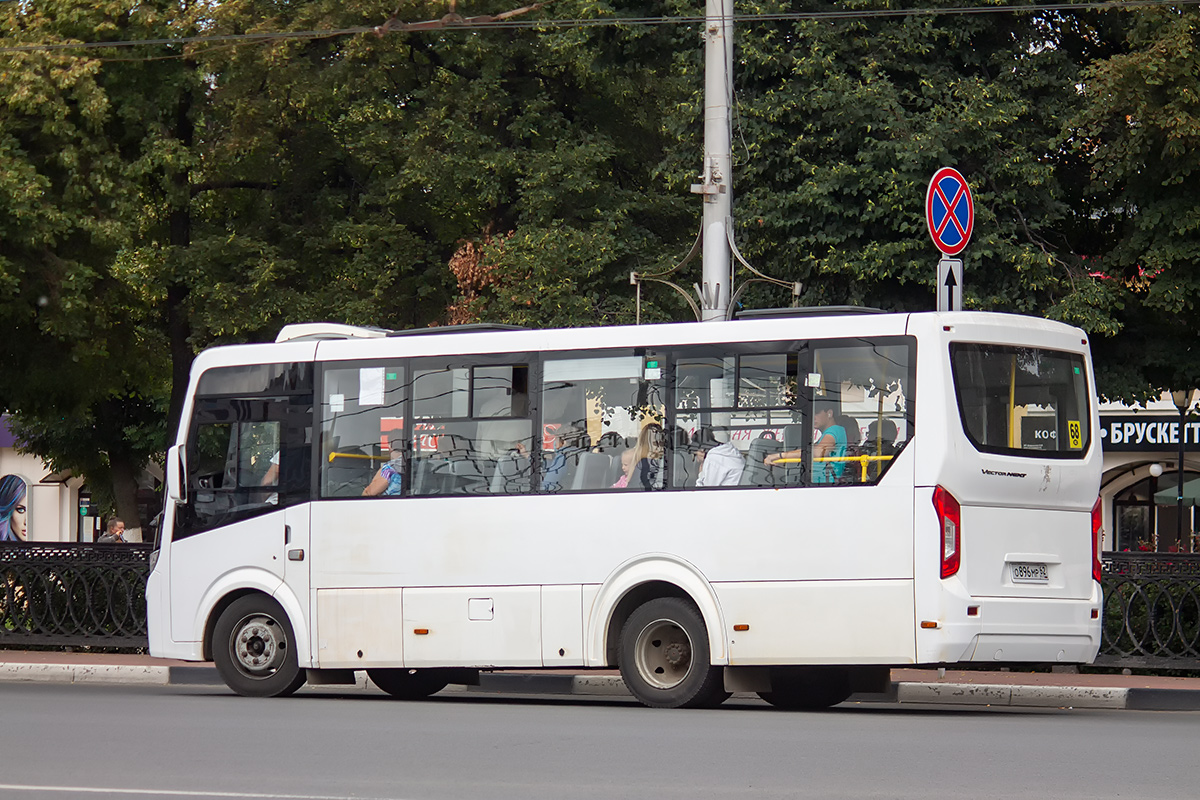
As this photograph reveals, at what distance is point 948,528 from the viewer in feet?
40.3

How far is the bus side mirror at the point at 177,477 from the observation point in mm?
15250

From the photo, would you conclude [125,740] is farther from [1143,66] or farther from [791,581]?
[1143,66]

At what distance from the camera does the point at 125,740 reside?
10523 millimetres

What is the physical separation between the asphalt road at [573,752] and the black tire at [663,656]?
27cm

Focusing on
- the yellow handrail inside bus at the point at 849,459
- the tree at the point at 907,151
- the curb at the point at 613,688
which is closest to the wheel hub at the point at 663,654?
the yellow handrail inside bus at the point at 849,459

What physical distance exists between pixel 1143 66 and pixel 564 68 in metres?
10.2

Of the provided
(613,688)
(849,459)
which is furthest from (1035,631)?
(613,688)

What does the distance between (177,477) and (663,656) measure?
15.1ft

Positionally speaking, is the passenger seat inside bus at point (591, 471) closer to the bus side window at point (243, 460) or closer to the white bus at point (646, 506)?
the white bus at point (646, 506)

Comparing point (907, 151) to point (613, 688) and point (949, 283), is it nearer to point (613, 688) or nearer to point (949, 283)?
point (949, 283)

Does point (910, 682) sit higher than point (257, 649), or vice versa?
point (257, 649)

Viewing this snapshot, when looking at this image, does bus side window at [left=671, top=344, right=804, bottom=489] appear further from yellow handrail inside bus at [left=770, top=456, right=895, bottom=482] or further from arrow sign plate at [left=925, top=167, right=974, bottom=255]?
arrow sign plate at [left=925, top=167, right=974, bottom=255]

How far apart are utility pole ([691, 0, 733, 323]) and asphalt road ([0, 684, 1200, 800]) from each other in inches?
180

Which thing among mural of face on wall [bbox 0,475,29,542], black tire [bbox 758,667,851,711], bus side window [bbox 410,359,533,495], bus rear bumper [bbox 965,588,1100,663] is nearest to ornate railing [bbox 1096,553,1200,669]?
black tire [bbox 758,667,851,711]
